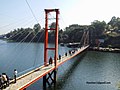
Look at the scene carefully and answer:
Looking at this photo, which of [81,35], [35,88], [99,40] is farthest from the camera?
[81,35]

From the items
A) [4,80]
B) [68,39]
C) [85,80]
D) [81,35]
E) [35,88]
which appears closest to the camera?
[4,80]

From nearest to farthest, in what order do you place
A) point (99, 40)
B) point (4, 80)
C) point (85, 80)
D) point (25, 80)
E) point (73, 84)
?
point (4, 80) < point (25, 80) < point (73, 84) < point (85, 80) < point (99, 40)

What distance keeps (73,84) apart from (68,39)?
94.0 m

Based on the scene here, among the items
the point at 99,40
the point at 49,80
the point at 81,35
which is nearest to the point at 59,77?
the point at 49,80

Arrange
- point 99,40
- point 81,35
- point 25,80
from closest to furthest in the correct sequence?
point 25,80 → point 99,40 → point 81,35

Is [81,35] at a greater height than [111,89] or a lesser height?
greater

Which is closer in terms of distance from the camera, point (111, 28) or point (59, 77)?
point (59, 77)

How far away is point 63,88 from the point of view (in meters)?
27.1

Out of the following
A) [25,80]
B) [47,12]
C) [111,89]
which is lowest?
[111,89]

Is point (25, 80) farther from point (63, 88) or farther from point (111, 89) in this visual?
point (111, 89)

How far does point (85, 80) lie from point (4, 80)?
54.4 ft

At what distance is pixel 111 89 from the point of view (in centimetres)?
2697

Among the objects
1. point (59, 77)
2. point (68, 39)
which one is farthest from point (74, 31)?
point (59, 77)

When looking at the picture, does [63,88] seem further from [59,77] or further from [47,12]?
[47,12]
